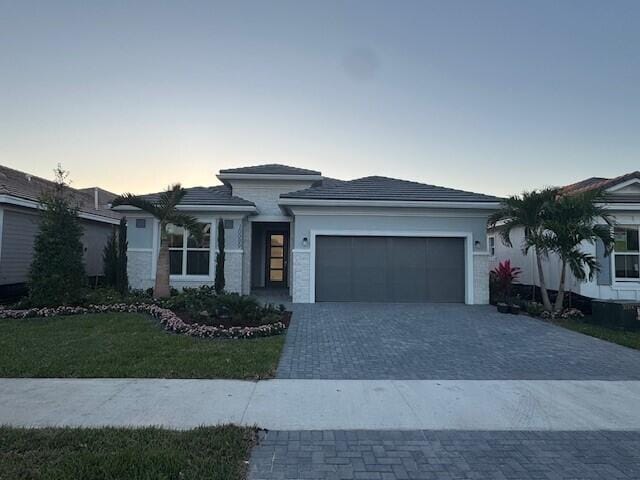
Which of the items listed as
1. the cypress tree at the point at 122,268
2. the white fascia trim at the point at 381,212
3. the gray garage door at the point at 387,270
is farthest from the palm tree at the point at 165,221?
the gray garage door at the point at 387,270

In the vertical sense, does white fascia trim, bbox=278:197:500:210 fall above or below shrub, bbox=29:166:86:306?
above

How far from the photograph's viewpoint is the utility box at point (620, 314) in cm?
959

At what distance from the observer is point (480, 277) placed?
13.4 meters

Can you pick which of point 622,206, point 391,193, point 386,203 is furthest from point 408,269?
point 622,206

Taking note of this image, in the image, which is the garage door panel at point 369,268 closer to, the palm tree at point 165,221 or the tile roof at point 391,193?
the tile roof at point 391,193

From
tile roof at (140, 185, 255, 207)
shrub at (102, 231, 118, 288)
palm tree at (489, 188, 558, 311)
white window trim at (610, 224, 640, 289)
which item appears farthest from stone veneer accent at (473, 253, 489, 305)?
Answer: shrub at (102, 231, 118, 288)

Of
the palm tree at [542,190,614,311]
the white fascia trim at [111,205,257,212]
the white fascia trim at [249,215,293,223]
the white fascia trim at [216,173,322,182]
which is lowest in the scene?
the palm tree at [542,190,614,311]

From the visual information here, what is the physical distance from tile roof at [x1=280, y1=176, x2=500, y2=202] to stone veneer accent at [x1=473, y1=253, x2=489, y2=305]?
6.96ft

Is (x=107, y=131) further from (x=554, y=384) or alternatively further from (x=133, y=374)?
(x=554, y=384)

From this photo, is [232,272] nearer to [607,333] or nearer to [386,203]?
[386,203]

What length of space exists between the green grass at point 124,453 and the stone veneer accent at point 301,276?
935 cm

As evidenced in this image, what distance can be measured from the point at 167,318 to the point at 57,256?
4530 millimetres

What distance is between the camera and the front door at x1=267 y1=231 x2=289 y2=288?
17734mm

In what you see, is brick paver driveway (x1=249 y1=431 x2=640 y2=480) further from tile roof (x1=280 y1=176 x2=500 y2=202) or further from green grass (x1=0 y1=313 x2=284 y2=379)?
tile roof (x1=280 y1=176 x2=500 y2=202)
